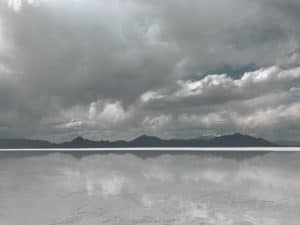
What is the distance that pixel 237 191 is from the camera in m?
27.0

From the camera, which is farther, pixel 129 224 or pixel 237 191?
pixel 237 191

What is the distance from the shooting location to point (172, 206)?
21344 mm

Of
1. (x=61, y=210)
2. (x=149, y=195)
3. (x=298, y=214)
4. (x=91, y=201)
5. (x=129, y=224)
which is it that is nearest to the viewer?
(x=129, y=224)

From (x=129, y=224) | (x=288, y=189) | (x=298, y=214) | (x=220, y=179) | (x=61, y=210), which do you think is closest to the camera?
(x=129, y=224)

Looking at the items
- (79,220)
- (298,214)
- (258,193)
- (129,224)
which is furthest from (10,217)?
(258,193)

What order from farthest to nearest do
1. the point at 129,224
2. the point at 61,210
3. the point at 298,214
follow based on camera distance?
the point at 61,210 → the point at 298,214 → the point at 129,224

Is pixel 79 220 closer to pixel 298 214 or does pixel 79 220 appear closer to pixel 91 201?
pixel 91 201

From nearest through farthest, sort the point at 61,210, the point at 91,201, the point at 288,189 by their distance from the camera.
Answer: the point at 61,210 → the point at 91,201 → the point at 288,189

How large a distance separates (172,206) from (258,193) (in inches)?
353

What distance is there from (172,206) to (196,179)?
13500 millimetres

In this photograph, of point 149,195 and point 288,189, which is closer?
point 149,195

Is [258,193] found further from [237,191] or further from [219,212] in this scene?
[219,212]

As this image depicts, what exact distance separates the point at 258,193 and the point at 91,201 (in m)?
13.9

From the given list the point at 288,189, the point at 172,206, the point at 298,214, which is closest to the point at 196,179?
the point at 288,189
